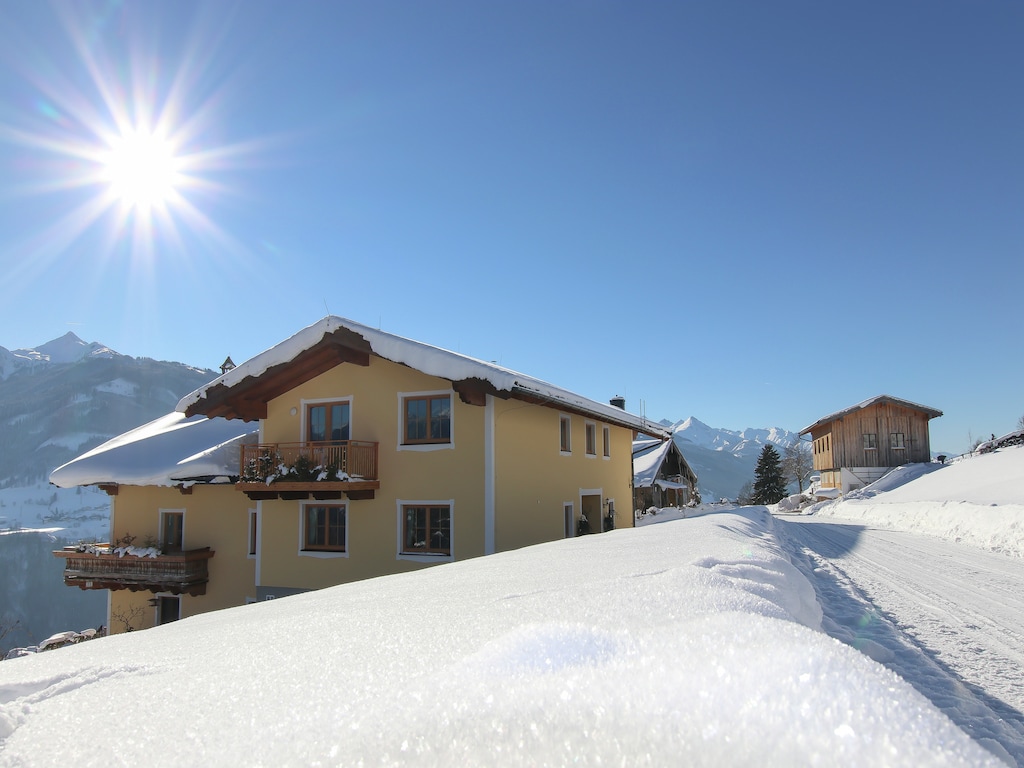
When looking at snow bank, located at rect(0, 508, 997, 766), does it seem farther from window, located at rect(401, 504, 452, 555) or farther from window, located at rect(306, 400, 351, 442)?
window, located at rect(306, 400, 351, 442)

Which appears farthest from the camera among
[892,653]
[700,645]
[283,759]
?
[892,653]

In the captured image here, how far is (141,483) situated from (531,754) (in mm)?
19216

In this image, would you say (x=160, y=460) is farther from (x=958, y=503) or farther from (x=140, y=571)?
(x=958, y=503)

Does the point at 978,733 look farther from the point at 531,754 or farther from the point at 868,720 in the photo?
the point at 531,754

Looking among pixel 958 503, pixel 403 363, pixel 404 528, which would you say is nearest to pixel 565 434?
pixel 404 528

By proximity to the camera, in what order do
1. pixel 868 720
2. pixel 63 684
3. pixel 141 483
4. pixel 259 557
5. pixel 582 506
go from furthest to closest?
pixel 582 506 → pixel 141 483 → pixel 259 557 → pixel 63 684 → pixel 868 720

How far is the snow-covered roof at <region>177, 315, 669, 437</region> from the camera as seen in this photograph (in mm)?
12633

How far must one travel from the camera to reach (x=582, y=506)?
19.2 m

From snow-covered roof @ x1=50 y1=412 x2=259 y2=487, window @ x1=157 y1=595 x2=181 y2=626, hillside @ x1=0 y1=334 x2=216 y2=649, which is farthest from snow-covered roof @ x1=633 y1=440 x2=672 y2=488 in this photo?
hillside @ x1=0 y1=334 x2=216 y2=649

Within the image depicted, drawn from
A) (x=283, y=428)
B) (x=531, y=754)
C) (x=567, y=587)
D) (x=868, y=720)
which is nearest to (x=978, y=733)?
(x=567, y=587)

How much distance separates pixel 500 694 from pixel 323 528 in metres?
15.1

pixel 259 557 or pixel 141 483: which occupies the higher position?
pixel 141 483

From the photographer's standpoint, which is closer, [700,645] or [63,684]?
[700,645]

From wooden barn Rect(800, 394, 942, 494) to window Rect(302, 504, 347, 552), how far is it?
30.5 metres
